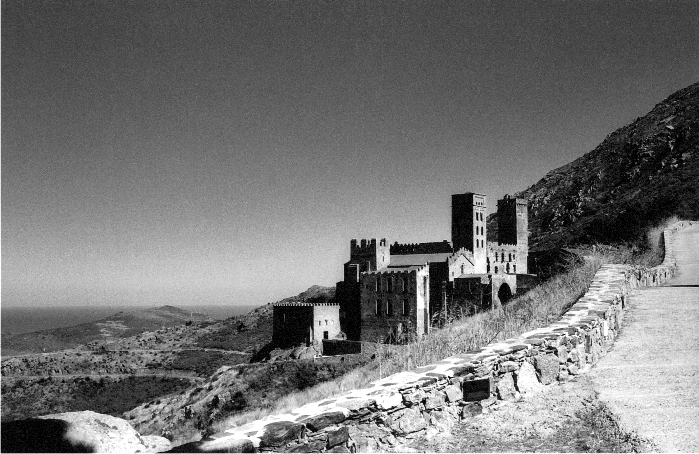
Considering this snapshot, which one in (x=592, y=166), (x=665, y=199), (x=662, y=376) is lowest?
(x=662, y=376)

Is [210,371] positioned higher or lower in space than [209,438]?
lower

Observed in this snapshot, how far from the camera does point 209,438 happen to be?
17.1 ft

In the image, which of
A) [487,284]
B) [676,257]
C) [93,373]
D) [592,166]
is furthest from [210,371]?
[592,166]

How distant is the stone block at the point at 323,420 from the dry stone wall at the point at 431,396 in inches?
0.4

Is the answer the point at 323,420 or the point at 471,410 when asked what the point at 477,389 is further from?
the point at 323,420

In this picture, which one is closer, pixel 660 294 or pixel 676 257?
pixel 660 294

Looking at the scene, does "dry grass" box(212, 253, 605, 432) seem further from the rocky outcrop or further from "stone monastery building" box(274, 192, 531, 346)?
"stone monastery building" box(274, 192, 531, 346)

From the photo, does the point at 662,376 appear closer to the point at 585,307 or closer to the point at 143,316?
the point at 585,307

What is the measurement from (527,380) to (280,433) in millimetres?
4450

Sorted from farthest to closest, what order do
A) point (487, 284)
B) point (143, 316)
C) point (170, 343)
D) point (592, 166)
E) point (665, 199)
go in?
point (143, 316) < point (592, 166) < point (170, 343) < point (665, 199) < point (487, 284)

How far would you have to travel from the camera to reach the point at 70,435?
543 centimetres

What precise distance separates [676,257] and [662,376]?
17.5 m

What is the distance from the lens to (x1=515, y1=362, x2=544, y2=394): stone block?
8070 millimetres

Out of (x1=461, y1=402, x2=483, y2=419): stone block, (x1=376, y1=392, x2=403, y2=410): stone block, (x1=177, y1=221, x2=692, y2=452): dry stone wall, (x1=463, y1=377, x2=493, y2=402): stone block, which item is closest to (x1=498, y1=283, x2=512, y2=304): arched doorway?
(x1=177, y1=221, x2=692, y2=452): dry stone wall
